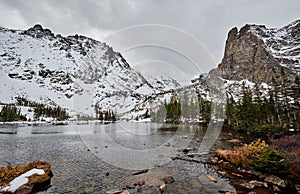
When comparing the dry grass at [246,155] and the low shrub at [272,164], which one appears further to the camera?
the dry grass at [246,155]

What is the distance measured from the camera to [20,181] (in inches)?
538

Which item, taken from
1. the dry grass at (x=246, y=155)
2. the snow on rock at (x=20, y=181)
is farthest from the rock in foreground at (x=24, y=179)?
the dry grass at (x=246, y=155)

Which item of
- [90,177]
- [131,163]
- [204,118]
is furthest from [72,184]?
[204,118]

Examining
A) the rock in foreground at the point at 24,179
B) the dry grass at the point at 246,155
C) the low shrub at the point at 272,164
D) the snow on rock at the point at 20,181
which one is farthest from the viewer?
the dry grass at the point at 246,155

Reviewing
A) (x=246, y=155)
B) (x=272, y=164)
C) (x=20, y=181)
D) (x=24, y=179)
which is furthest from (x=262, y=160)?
(x=20, y=181)

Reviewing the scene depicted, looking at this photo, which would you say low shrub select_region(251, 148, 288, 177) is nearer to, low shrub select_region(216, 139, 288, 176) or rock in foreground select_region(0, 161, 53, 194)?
low shrub select_region(216, 139, 288, 176)

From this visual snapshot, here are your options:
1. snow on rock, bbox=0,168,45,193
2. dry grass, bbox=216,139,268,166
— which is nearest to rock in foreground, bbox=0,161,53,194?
Answer: snow on rock, bbox=0,168,45,193

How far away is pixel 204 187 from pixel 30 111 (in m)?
212

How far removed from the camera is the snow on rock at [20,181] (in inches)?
488

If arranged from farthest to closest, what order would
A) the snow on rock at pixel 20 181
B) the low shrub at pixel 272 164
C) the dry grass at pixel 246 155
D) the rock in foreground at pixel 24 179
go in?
1. the dry grass at pixel 246 155
2. the low shrub at pixel 272 164
3. the rock in foreground at pixel 24 179
4. the snow on rock at pixel 20 181

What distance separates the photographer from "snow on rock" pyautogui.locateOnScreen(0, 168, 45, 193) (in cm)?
1240

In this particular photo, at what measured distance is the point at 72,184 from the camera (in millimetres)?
15484

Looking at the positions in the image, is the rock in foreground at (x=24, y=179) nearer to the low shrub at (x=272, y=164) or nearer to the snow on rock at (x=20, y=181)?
the snow on rock at (x=20, y=181)

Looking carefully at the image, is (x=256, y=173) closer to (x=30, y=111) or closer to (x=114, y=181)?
(x=114, y=181)
